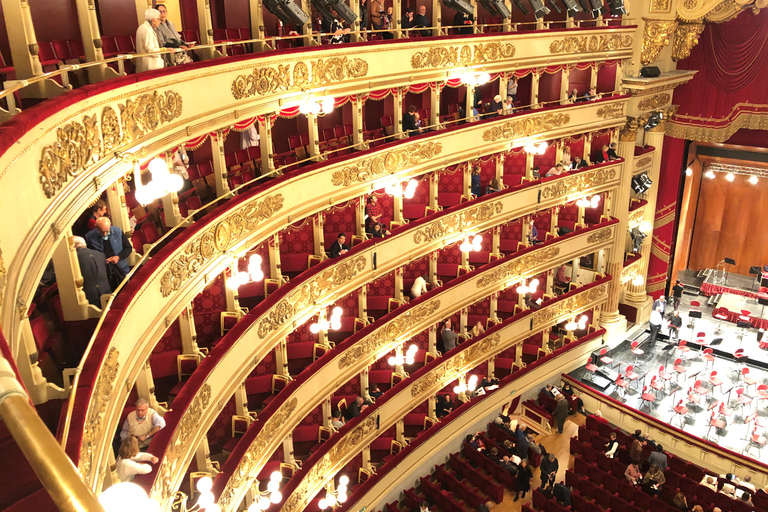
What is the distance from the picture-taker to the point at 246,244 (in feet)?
32.9

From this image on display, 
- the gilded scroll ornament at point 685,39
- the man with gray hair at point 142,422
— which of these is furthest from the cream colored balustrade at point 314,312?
the gilded scroll ornament at point 685,39

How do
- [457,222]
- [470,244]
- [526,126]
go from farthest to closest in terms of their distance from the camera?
[526,126]
[470,244]
[457,222]

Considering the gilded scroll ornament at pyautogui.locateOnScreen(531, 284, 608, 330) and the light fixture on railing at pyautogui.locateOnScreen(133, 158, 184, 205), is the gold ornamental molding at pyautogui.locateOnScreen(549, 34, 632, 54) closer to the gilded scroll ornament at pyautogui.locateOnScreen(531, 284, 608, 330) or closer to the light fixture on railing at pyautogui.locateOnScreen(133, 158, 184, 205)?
the gilded scroll ornament at pyautogui.locateOnScreen(531, 284, 608, 330)

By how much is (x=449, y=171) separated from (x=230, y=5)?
21.6ft

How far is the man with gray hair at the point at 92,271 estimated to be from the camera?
233 inches

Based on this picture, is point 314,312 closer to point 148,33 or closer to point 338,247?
point 338,247

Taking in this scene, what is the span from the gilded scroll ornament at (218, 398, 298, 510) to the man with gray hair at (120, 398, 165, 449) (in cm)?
257

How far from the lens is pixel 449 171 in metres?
16.0

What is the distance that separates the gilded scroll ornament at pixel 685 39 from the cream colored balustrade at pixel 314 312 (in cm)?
625

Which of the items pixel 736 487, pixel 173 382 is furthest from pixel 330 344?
pixel 736 487

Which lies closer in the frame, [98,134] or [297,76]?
[98,134]

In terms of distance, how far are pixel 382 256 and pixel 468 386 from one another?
6.03 metres

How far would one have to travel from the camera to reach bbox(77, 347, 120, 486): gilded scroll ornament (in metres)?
4.76

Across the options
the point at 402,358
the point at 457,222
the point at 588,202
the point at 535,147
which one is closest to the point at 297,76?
the point at 457,222
